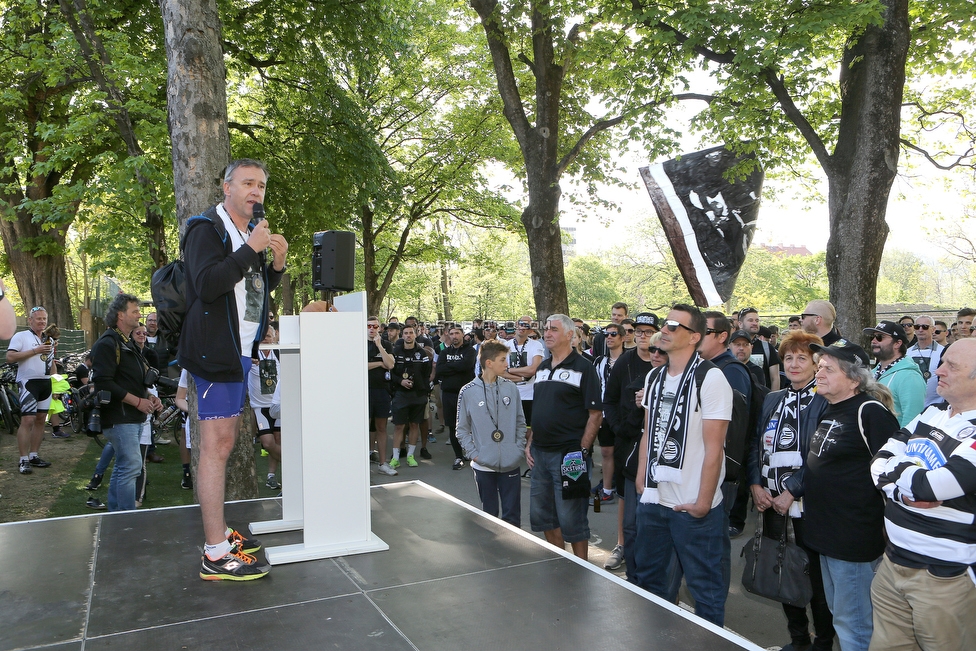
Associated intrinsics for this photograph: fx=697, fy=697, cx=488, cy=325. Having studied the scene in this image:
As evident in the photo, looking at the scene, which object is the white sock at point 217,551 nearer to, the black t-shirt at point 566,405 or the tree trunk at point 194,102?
the black t-shirt at point 566,405

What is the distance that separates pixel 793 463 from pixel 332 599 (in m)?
2.81

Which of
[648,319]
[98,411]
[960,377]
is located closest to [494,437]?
[648,319]

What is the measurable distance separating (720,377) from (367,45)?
1179 centimetres

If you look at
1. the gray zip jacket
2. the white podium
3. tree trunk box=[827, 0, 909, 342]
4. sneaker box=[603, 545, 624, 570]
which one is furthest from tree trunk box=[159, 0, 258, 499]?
tree trunk box=[827, 0, 909, 342]

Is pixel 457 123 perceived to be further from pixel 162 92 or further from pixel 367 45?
pixel 162 92

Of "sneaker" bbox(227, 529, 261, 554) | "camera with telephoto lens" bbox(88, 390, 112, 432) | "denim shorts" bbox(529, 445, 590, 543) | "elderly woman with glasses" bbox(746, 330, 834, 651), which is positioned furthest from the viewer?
"camera with telephoto lens" bbox(88, 390, 112, 432)

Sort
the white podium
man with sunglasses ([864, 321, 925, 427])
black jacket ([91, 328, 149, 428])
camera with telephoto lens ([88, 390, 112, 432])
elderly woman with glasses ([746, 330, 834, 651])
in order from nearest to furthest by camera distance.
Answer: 1. the white podium
2. elderly woman with glasses ([746, 330, 834, 651])
3. man with sunglasses ([864, 321, 925, 427])
4. camera with telephoto lens ([88, 390, 112, 432])
5. black jacket ([91, 328, 149, 428])

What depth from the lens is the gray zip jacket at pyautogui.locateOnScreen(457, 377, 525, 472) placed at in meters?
5.61

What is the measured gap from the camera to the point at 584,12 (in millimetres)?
12844

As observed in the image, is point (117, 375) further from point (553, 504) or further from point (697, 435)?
point (697, 435)

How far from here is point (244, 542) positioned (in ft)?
12.5

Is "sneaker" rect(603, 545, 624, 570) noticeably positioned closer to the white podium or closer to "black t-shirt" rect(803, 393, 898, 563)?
"black t-shirt" rect(803, 393, 898, 563)

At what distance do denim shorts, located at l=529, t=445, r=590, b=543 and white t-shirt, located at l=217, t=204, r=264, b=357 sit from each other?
8.59ft

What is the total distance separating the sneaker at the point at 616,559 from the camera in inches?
238
